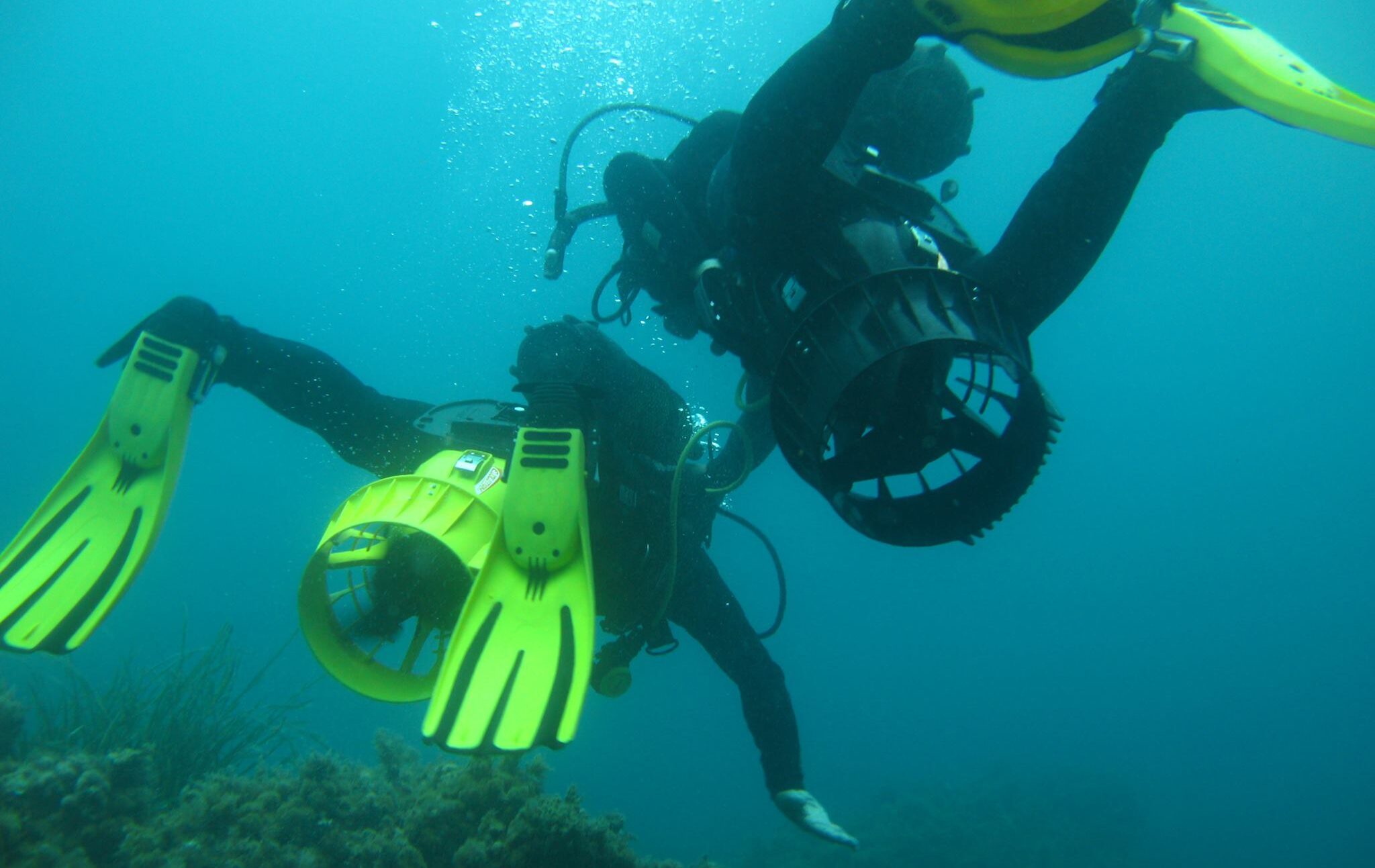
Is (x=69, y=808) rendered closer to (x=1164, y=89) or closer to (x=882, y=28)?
(x=882, y=28)

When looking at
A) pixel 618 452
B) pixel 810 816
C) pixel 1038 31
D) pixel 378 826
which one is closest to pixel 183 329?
pixel 618 452

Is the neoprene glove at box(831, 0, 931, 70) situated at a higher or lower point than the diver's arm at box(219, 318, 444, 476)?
higher

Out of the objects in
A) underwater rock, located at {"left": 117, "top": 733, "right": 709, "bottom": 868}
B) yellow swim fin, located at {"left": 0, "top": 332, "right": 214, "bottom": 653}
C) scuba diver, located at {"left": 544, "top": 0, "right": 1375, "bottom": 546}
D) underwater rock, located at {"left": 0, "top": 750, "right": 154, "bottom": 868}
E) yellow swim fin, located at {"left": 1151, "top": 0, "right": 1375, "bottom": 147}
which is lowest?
underwater rock, located at {"left": 0, "top": 750, "right": 154, "bottom": 868}

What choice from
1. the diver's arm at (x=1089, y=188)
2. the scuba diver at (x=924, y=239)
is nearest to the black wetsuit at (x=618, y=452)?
the scuba diver at (x=924, y=239)

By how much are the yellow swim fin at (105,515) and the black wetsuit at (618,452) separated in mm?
401

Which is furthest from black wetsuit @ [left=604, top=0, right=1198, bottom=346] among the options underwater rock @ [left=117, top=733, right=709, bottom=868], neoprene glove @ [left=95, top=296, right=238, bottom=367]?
underwater rock @ [left=117, top=733, right=709, bottom=868]

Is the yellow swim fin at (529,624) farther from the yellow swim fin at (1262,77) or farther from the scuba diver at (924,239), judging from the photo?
the yellow swim fin at (1262,77)

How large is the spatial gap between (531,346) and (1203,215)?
69866 mm

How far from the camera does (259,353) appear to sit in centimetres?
326

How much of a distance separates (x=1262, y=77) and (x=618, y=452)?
7.38 feet

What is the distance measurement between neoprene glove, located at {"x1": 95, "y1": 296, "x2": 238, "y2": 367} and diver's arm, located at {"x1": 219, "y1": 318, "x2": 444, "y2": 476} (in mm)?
118

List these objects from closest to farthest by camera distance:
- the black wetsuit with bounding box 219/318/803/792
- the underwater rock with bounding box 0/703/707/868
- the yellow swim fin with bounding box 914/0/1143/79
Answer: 1. the yellow swim fin with bounding box 914/0/1143/79
2. the black wetsuit with bounding box 219/318/803/792
3. the underwater rock with bounding box 0/703/707/868

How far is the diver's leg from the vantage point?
360 cm

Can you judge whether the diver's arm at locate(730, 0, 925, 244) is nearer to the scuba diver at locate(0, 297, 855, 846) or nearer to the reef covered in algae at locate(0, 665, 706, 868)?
the scuba diver at locate(0, 297, 855, 846)
